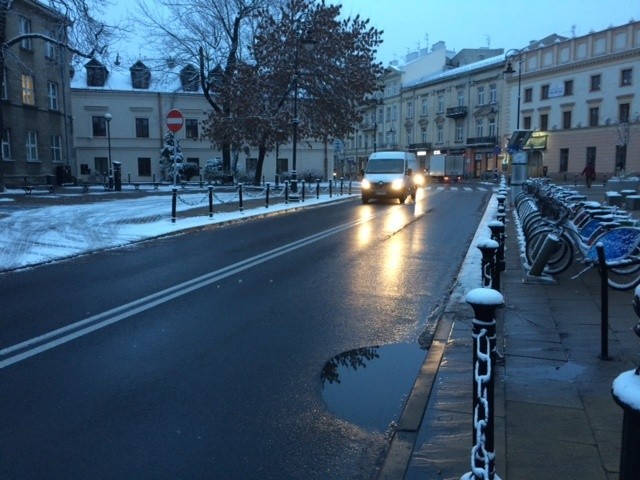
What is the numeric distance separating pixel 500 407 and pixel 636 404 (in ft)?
7.16

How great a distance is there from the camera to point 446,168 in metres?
57.7

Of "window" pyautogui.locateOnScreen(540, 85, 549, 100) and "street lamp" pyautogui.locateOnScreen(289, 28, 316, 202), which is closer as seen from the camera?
"street lamp" pyautogui.locateOnScreen(289, 28, 316, 202)

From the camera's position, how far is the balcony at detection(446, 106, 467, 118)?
2435 inches

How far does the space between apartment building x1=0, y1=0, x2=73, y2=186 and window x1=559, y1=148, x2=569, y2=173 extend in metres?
42.8

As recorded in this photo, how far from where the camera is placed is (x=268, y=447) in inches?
137

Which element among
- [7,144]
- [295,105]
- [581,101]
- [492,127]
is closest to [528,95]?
[492,127]

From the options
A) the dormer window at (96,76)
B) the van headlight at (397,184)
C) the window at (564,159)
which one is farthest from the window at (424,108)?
the van headlight at (397,184)

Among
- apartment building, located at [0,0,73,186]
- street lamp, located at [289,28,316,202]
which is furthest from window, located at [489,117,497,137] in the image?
apartment building, located at [0,0,73,186]

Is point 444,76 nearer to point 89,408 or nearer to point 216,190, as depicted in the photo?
point 216,190

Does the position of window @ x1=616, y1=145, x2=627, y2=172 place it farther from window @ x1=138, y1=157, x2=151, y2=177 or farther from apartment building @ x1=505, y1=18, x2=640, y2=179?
window @ x1=138, y1=157, x2=151, y2=177

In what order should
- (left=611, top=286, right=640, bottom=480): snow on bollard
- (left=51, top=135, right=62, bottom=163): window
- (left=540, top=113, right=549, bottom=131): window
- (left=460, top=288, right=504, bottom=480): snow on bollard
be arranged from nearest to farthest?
(left=611, top=286, right=640, bottom=480): snow on bollard, (left=460, top=288, right=504, bottom=480): snow on bollard, (left=51, top=135, right=62, bottom=163): window, (left=540, top=113, right=549, bottom=131): window

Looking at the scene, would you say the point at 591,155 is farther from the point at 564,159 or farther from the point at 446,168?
the point at 446,168

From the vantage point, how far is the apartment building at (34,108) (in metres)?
32.4

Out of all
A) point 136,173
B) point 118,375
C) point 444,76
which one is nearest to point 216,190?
point 136,173
